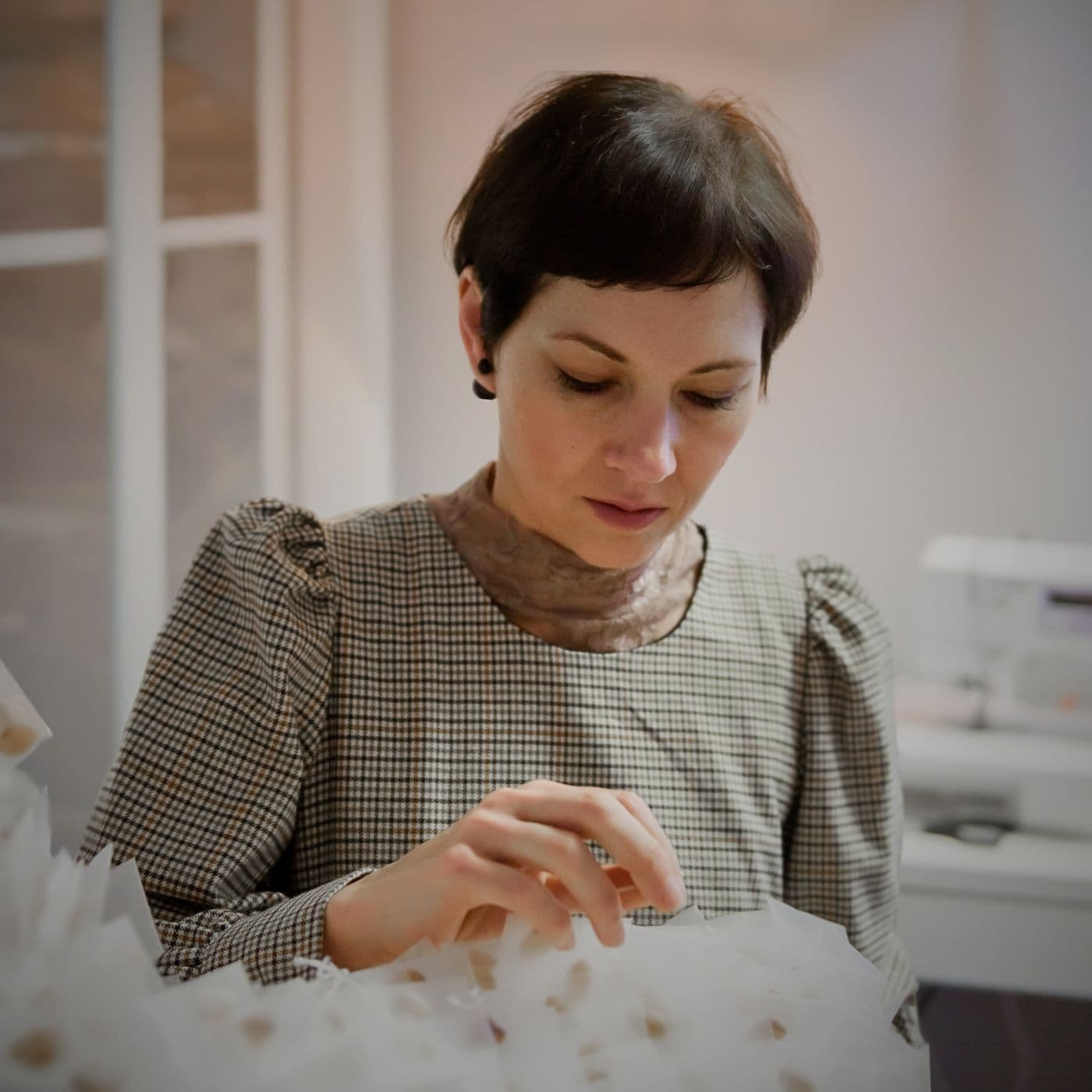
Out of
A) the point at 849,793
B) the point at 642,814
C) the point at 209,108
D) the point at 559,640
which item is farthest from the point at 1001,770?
the point at 209,108

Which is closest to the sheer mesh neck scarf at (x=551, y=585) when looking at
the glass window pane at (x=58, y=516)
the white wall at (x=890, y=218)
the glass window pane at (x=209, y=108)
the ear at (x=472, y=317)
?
the ear at (x=472, y=317)

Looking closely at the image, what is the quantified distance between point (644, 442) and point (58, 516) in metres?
1.17

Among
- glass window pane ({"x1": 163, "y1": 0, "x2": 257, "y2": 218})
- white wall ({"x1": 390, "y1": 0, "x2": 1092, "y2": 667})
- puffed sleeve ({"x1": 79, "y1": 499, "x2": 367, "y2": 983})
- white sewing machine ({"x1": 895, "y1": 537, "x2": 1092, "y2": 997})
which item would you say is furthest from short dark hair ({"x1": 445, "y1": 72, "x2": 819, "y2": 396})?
white wall ({"x1": 390, "y1": 0, "x2": 1092, "y2": 667})

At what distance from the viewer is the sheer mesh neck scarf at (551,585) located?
1.08 meters

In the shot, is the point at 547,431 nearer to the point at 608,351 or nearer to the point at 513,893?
the point at 608,351

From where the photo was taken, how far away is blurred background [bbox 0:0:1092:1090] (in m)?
1.69

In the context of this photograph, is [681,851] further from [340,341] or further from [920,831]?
[340,341]

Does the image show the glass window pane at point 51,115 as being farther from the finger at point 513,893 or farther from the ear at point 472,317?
the finger at point 513,893

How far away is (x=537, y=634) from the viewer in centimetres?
109

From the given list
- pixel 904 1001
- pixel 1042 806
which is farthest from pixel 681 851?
pixel 1042 806

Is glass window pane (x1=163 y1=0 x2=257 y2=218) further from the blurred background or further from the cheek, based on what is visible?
the cheek

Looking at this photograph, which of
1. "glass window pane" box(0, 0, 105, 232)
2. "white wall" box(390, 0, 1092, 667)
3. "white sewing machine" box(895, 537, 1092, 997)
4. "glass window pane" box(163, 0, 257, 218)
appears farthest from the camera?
"white wall" box(390, 0, 1092, 667)

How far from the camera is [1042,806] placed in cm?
162

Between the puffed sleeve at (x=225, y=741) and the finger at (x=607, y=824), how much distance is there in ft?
0.61
